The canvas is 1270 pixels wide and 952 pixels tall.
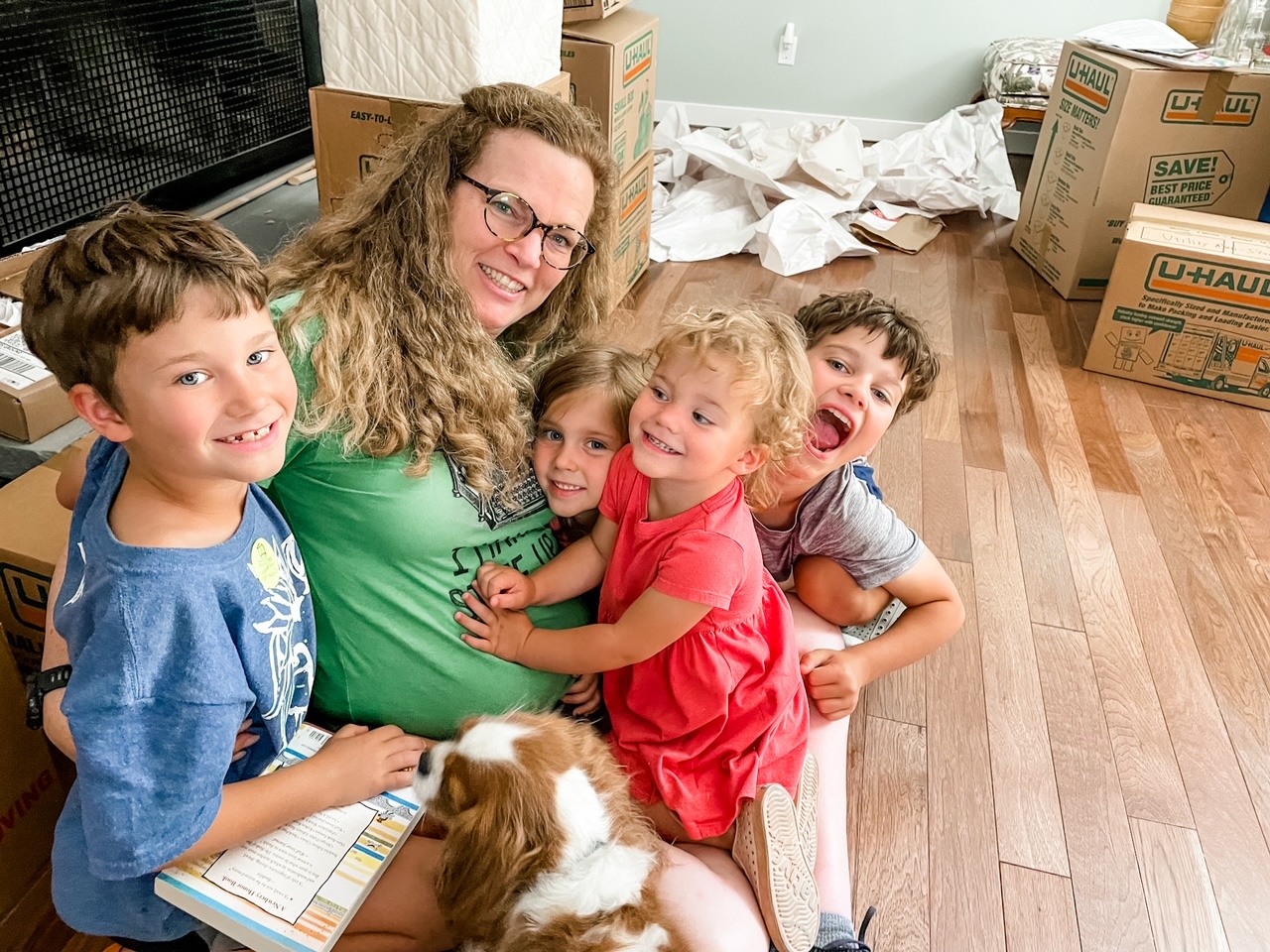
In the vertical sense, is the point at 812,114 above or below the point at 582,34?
below

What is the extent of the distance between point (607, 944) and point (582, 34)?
236 cm

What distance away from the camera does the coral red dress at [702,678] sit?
3.65 ft

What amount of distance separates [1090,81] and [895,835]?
291cm

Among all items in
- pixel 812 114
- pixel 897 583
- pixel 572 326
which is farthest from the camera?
pixel 812 114

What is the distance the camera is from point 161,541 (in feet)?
2.69

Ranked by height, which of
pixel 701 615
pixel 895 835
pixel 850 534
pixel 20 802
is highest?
pixel 701 615

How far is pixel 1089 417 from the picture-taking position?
270cm

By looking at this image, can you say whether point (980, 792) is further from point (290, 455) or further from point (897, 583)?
point (290, 455)

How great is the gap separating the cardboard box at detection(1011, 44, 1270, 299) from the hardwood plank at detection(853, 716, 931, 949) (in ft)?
7.78

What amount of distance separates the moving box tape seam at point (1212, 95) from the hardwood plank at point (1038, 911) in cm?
277

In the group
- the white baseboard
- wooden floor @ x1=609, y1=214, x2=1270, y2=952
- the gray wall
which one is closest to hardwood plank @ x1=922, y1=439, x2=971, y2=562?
wooden floor @ x1=609, y1=214, x2=1270, y2=952

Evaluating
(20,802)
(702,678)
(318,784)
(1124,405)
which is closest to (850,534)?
(702,678)

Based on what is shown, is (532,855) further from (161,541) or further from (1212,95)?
(1212,95)

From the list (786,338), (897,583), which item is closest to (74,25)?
(786,338)
